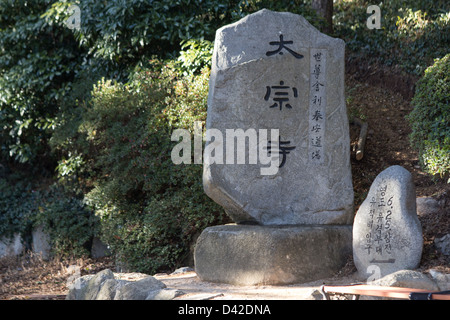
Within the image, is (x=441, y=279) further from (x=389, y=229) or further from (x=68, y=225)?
(x=68, y=225)

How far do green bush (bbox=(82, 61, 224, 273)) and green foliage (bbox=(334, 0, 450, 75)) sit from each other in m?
4.21

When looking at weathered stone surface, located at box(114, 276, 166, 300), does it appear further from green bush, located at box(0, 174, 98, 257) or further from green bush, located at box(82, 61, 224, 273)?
green bush, located at box(0, 174, 98, 257)

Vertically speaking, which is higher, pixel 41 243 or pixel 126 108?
pixel 126 108

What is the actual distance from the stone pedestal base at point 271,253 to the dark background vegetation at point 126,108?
1268 millimetres

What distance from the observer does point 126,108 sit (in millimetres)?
7074

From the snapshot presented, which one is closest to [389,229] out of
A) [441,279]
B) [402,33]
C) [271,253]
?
[441,279]

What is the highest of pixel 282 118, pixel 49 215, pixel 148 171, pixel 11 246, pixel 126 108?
pixel 126 108

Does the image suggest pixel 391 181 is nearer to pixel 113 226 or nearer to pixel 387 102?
pixel 113 226

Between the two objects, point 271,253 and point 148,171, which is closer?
point 271,253

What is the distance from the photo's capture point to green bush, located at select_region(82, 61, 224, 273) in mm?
6312

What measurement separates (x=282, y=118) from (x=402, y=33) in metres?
5.68

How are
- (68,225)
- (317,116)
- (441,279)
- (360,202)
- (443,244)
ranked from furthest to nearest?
(68,225) → (360,202) → (317,116) → (443,244) → (441,279)

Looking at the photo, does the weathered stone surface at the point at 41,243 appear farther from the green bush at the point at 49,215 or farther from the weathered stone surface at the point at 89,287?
the weathered stone surface at the point at 89,287

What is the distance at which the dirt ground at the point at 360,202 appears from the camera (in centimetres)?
461
